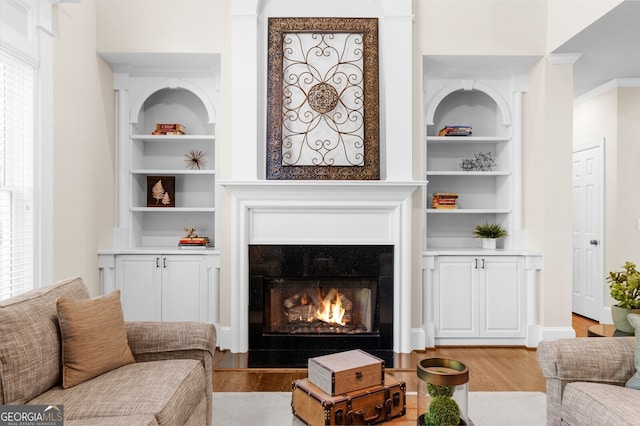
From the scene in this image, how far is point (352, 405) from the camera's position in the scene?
64.5 inches

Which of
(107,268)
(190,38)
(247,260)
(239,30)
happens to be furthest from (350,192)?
(107,268)

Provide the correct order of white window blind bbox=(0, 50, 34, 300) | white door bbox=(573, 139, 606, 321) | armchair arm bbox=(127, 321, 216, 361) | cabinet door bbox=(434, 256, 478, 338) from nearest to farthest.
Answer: armchair arm bbox=(127, 321, 216, 361)
white window blind bbox=(0, 50, 34, 300)
cabinet door bbox=(434, 256, 478, 338)
white door bbox=(573, 139, 606, 321)

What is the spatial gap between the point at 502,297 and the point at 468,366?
0.79 metres

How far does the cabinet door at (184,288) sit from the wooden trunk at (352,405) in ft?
7.79

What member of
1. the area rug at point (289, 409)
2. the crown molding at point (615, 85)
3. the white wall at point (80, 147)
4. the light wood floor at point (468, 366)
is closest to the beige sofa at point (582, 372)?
the area rug at point (289, 409)

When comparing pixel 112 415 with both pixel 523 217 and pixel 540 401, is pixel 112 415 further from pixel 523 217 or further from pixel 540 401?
pixel 523 217

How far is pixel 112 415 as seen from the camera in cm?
167

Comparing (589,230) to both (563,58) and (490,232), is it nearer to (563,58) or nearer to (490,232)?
(490,232)

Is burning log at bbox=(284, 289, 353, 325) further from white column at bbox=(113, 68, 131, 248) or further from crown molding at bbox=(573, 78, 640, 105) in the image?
crown molding at bbox=(573, 78, 640, 105)

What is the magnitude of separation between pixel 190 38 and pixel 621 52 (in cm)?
375

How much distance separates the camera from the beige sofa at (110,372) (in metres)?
1.70

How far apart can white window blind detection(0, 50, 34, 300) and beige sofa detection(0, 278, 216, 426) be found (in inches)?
32.5

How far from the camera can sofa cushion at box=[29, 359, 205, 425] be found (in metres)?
1.70

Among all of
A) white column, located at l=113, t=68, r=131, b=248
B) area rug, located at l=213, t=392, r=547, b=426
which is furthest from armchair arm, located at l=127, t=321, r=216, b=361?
white column, located at l=113, t=68, r=131, b=248
